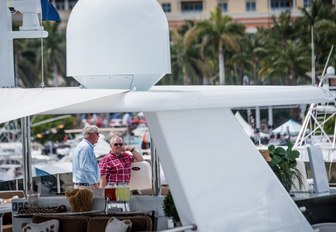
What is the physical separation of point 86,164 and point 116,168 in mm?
320

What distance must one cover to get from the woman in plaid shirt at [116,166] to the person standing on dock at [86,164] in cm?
10

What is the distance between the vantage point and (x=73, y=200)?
9.09m

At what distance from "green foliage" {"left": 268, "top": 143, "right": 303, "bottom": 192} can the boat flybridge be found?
67cm

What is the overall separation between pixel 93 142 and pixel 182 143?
12.2 feet

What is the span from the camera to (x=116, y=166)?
11102mm

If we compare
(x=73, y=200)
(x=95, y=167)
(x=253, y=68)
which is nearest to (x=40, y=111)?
(x=73, y=200)

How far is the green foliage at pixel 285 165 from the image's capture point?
9.23m

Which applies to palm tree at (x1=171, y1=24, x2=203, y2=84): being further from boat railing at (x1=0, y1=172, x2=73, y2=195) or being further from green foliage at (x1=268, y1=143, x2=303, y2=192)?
green foliage at (x1=268, y1=143, x2=303, y2=192)

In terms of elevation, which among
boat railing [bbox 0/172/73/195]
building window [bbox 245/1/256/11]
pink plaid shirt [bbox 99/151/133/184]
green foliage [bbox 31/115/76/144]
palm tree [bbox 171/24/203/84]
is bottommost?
green foliage [bbox 31/115/76/144]

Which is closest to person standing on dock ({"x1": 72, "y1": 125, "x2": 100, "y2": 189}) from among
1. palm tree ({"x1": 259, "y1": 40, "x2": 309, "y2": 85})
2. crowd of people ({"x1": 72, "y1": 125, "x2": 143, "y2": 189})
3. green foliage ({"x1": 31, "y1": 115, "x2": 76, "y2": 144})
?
crowd of people ({"x1": 72, "y1": 125, "x2": 143, "y2": 189})

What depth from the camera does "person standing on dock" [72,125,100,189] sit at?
11.1 metres

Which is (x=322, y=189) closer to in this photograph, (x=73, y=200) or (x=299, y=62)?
(x=73, y=200)

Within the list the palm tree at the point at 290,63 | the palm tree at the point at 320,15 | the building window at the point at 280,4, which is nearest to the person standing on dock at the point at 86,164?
the palm tree at the point at 320,15

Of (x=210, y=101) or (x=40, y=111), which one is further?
(x=210, y=101)
